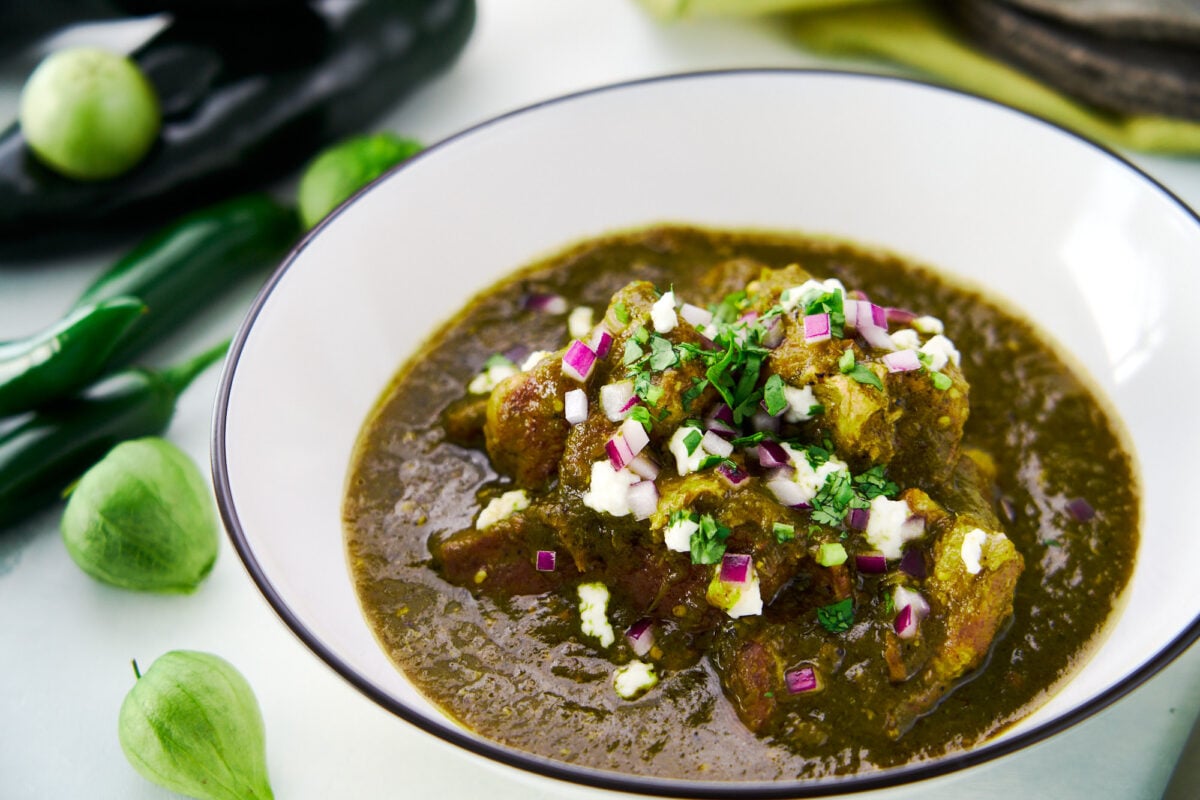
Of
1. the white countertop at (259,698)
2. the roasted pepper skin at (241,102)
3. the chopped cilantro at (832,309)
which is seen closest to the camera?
the white countertop at (259,698)

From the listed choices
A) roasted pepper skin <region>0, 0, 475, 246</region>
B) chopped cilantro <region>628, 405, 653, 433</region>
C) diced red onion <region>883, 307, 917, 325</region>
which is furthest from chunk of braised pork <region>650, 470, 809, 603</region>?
roasted pepper skin <region>0, 0, 475, 246</region>

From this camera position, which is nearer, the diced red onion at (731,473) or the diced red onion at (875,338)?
the diced red onion at (731,473)

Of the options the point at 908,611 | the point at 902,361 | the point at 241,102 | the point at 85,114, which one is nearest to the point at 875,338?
the point at 902,361

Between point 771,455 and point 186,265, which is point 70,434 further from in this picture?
point 771,455

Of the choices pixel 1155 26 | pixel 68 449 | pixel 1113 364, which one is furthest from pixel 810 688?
pixel 1155 26

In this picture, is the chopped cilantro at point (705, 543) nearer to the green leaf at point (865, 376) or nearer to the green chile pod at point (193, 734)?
the green leaf at point (865, 376)

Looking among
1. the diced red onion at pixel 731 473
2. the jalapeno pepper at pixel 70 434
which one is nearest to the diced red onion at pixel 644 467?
the diced red onion at pixel 731 473
